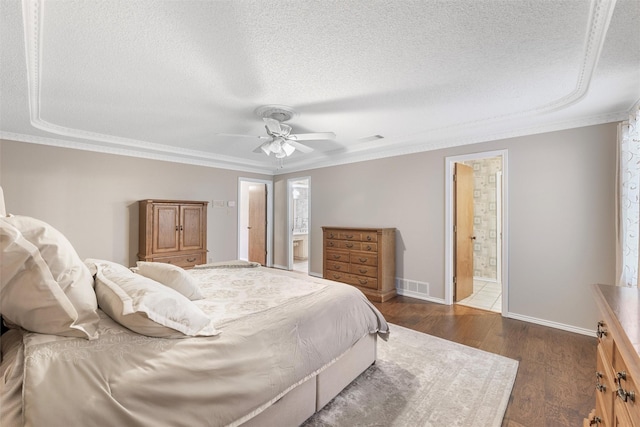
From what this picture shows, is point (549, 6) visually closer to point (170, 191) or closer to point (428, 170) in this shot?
point (428, 170)

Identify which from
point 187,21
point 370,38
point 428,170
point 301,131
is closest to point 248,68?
point 187,21

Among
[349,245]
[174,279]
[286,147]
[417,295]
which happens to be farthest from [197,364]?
[417,295]

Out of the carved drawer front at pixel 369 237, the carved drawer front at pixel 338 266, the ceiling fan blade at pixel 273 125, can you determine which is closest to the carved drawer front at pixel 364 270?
the carved drawer front at pixel 338 266

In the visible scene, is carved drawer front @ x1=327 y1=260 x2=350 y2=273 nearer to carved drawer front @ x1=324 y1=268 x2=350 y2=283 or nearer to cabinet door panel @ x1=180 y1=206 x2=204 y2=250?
carved drawer front @ x1=324 y1=268 x2=350 y2=283

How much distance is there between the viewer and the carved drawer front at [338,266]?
14.8ft

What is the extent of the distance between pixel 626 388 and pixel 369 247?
337cm

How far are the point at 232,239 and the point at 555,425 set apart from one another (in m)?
5.33

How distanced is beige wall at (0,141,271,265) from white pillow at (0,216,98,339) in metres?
3.79

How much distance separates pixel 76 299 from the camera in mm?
1110

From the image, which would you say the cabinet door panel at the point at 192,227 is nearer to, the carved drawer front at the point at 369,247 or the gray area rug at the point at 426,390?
the carved drawer front at the point at 369,247

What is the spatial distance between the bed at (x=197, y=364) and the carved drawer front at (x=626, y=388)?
129 cm

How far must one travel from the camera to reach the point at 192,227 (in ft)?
15.3

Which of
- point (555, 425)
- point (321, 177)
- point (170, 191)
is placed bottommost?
point (555, 425)

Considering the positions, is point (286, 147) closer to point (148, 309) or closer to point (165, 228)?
point (148, 309)
